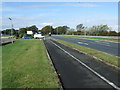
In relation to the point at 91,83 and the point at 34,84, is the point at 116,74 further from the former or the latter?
the point at 34,84

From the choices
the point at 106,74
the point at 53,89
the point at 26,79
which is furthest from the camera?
the point at 106,74

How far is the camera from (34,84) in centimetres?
619

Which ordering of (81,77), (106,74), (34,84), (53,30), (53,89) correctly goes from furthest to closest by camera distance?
(53,30) < (106,74) < (81,77) < (34,84) < (53,89)

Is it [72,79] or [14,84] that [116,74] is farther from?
[14,84]

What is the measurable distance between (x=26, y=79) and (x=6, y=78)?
93cm

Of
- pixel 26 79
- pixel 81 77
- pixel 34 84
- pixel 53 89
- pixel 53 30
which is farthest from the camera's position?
pixel 53 30

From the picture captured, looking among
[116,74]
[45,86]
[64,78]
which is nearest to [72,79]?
[64,78]

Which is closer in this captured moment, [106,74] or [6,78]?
[6,78]

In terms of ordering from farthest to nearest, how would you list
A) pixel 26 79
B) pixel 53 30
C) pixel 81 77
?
pixel 53 30 < pixel 81 77 < pixel 26 79

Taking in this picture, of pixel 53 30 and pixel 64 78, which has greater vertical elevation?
pixel 53 30

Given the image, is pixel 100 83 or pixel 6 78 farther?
pixel 6 78

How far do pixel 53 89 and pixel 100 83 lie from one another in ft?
6.63

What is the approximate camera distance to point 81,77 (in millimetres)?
7426

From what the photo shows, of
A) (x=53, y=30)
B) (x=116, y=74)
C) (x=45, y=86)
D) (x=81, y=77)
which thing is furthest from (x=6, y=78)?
(x=53, y=30)
